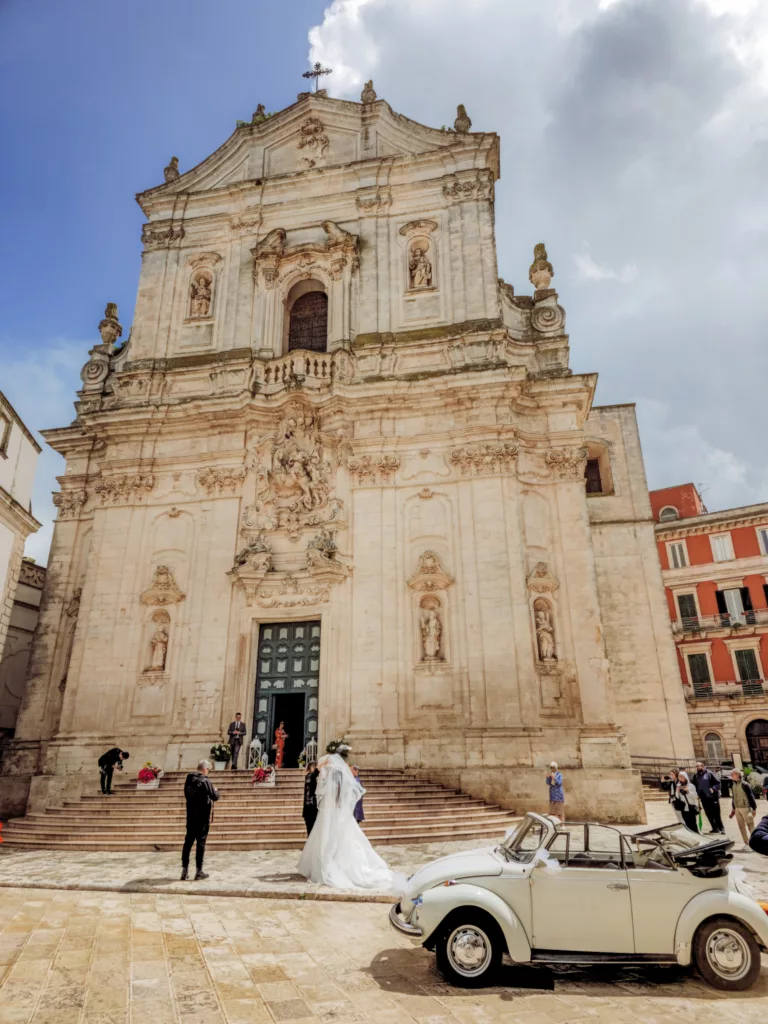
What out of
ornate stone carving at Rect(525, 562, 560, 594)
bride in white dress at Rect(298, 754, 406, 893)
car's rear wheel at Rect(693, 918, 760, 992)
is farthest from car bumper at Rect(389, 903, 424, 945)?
ornate stone carving at Rect(525, 562, 560, 594)

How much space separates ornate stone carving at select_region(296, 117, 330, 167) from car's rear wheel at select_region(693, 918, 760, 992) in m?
24.4

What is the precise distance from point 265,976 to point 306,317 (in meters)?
19.8

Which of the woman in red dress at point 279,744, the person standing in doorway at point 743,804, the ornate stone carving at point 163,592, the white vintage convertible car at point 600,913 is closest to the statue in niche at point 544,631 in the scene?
the person standing in doorway at point 743,804

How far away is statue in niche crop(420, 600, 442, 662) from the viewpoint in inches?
658

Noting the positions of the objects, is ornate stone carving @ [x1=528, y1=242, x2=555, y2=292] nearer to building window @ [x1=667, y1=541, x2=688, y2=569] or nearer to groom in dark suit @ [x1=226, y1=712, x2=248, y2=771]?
groom in dark suit @ [x1=226, y1=712, x2=248, y2=771]

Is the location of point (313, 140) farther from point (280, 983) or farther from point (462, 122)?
point (280, 983)

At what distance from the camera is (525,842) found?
5.67 meters

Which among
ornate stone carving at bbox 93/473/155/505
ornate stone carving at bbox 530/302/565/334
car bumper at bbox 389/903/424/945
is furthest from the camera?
ornate stone carving at bbox 530/302/565/334

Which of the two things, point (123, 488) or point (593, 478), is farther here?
point (593, 478)

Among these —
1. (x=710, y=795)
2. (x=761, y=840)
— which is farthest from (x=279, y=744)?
(x=761, y=840)

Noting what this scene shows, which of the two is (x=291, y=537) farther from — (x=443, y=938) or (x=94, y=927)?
(x=443, y=938)

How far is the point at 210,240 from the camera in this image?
2308 cm

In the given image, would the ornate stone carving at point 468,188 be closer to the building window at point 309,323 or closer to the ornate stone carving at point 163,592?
the building window at point 309,323

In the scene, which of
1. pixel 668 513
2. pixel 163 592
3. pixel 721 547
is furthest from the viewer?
pixel 668 513
